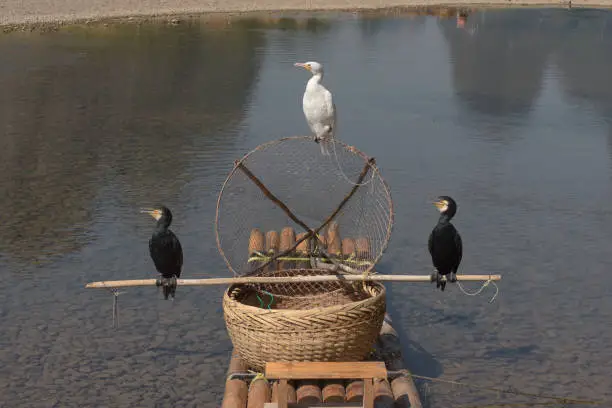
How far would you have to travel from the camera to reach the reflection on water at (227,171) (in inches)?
549

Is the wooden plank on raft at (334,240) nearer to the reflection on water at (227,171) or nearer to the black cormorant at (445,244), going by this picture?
the reflection on water at (227,171)

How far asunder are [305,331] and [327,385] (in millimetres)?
818

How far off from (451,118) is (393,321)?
59.3ft

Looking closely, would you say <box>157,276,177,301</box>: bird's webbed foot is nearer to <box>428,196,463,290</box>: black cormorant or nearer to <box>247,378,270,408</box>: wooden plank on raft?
<box>247,378,270,408</box>: wooden plank on raft

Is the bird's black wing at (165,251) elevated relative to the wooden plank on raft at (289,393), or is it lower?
elevated

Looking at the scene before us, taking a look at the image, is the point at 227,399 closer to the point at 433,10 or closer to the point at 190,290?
the point at 190,290

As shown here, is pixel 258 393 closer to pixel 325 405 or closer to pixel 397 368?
pixel 325 405

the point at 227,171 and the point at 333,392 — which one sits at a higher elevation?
the point at 333,392

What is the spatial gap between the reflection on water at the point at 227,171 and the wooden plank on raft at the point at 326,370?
2576mm

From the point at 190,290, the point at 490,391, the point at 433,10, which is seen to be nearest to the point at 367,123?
the point at 190,290

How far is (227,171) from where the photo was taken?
80.5 feet

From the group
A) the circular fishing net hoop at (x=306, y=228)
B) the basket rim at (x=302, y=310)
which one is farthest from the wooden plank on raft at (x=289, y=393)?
the circular fishing net hoop at (x=306, y=228)

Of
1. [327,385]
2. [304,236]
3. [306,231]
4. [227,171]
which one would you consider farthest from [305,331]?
[227,171]

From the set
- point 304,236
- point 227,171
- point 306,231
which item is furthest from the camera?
point 227,171
